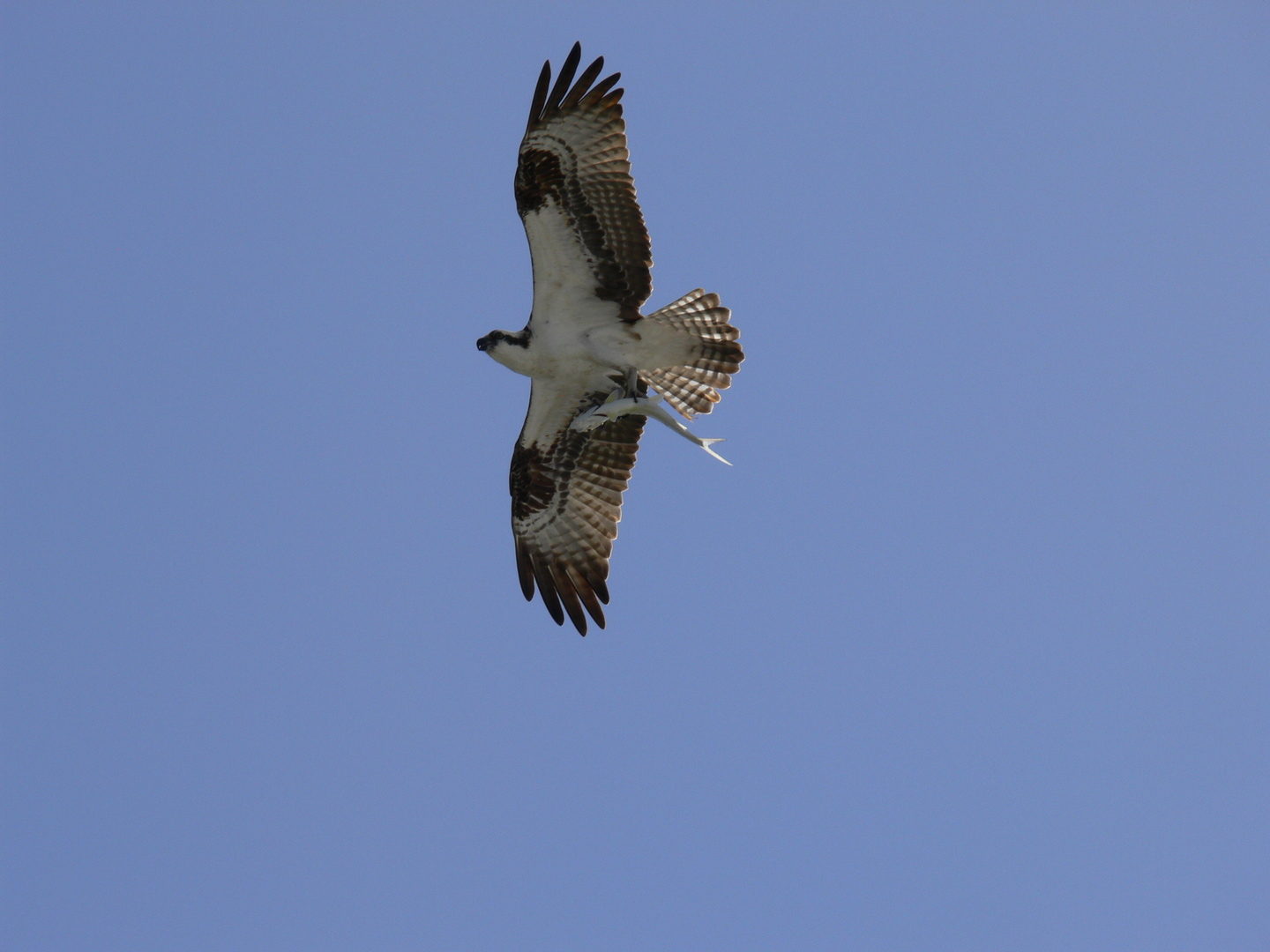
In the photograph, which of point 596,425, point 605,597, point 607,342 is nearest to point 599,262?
point 607,342

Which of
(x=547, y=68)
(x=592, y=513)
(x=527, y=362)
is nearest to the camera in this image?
(x=547, y=68)

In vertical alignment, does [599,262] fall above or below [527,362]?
above

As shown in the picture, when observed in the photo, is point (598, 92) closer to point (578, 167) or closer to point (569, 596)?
point (578, 167)

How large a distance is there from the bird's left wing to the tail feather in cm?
62

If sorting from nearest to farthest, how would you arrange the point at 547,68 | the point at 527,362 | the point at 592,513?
the point at 547,68 → the point at 527,362 → the point at 592,513

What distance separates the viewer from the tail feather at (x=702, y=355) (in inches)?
396

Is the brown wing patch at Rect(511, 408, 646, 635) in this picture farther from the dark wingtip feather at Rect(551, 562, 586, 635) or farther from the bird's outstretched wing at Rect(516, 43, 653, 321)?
the bird's outstretched wing at Rect(516, 43, 653, 321)

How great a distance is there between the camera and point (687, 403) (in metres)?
10.1

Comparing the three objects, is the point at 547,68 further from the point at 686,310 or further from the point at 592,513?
the point at 592,513

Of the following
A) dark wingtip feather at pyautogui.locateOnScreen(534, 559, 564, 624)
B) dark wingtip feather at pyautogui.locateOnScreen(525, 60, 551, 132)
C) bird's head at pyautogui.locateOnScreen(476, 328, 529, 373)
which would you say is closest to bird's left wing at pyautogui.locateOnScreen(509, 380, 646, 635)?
dark wingtip feather at pyautogui.locateOnScreen(534, 559, 564, 624)

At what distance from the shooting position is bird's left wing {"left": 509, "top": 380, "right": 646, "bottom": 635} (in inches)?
417

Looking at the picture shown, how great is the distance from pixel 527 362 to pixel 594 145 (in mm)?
1830

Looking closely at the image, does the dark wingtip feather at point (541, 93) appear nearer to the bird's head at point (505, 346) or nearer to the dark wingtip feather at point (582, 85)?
the dark wingtip feather at point (582, 85)

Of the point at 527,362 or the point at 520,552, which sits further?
the point at 520,552
